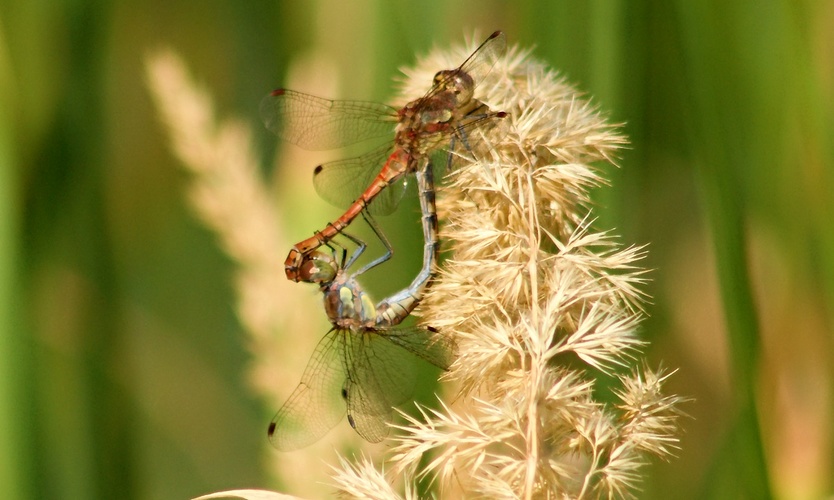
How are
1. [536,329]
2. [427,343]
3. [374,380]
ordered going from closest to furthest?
[536,329] → [427,343] → [374,380]

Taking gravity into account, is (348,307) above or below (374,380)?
above

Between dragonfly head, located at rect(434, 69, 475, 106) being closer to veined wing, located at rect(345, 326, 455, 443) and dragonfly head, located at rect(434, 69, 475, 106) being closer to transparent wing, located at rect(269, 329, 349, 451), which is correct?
veined wing, located at rect(345, 326, 455, 443)

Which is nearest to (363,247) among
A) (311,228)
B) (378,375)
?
(311,228)

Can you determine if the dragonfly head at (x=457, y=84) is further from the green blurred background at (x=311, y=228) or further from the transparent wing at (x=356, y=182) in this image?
the green blurred background at (x=311, y=228)

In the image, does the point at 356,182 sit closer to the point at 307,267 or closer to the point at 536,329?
the point at 307,267

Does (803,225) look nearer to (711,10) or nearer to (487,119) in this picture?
(711,10)

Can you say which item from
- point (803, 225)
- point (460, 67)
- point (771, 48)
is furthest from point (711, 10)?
point (460, 67)

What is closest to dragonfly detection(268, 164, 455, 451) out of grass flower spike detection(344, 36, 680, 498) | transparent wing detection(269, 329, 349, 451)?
transparent wing detection(269, 329, 349, 451)

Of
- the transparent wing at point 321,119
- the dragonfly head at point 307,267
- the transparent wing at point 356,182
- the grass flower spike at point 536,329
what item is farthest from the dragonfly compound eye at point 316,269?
the grass flower spike at point 536,329
